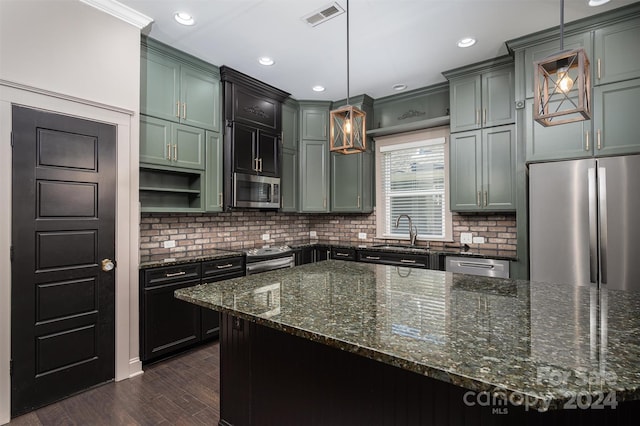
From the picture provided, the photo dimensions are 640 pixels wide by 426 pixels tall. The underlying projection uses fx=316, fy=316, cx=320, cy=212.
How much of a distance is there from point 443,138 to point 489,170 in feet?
2.78

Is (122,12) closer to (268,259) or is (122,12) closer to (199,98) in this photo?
(199,98)

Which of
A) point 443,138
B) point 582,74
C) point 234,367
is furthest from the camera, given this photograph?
point 443,138

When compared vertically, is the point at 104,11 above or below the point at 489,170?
above

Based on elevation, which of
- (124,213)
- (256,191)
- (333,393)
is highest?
(256,191)

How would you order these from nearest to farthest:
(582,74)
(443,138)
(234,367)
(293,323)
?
(293,323) → (582,74) → (234,367) → (443,138)

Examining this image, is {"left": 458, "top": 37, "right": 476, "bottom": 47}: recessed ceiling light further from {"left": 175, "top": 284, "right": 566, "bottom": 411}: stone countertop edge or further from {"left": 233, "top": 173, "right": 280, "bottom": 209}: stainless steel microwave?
{"left": 175, "top": 284, "right": 566, "bottom": 411}: stone countertop edge

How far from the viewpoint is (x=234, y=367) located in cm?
172

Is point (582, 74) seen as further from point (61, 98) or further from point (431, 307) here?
point (61, 98)

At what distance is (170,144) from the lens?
10.5ft

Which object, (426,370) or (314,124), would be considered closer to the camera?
(426,370)

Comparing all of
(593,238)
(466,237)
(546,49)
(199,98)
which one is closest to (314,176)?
(199,98)

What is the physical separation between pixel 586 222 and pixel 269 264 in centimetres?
310

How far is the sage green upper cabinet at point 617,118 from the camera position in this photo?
259cm

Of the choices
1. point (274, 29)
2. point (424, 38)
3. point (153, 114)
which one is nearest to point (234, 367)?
point (153, 114)
